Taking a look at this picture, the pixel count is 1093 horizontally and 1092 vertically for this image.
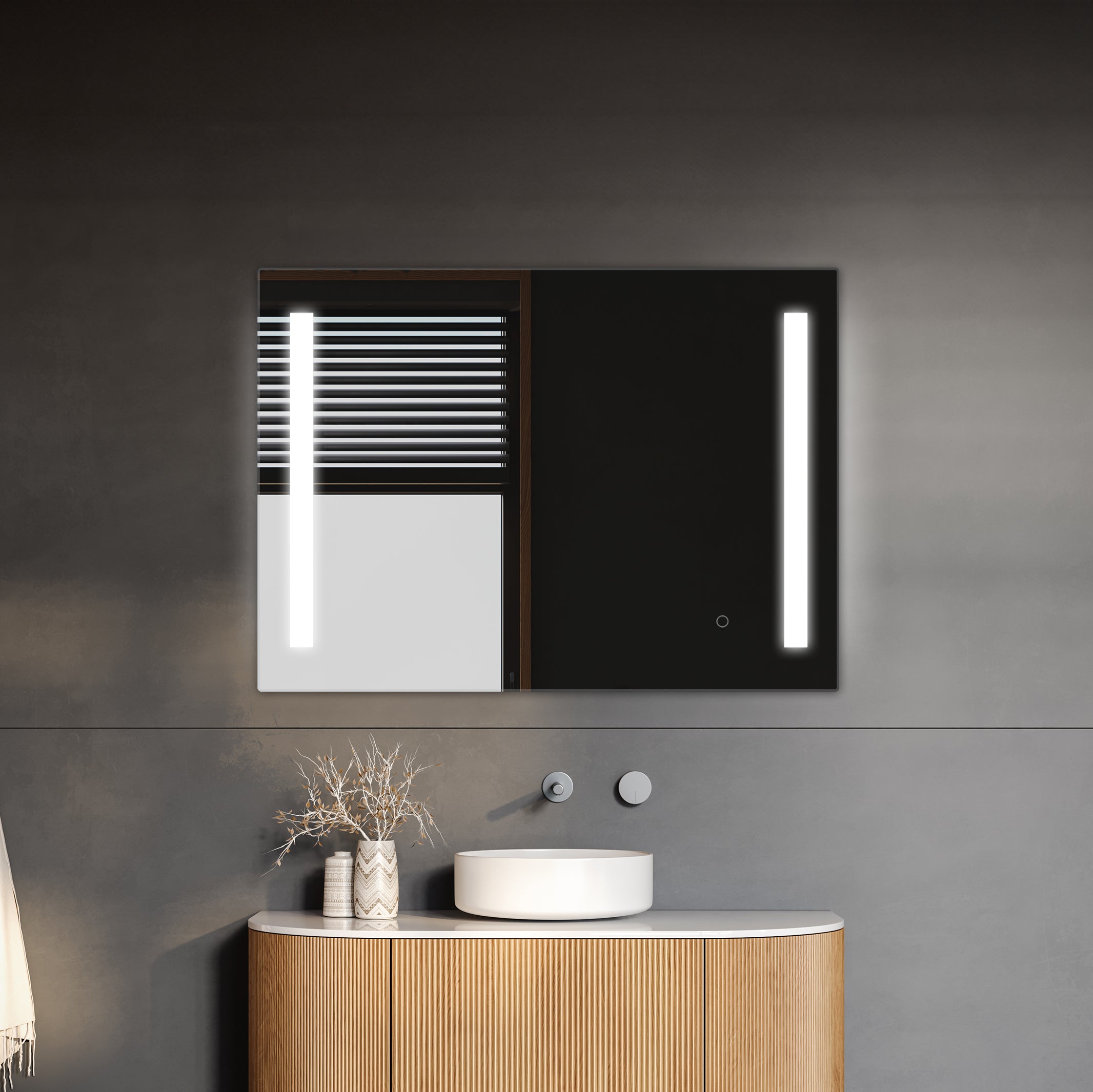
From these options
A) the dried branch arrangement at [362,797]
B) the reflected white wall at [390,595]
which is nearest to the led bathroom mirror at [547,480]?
the reflected white wall at [390,595]

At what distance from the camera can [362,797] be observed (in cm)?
224

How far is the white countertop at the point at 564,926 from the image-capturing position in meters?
1.95

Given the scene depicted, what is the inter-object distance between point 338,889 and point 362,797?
0.20 metres

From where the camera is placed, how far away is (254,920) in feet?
6.87

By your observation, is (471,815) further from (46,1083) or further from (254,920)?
(46,1083)

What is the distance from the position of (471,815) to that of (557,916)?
340 millimetres

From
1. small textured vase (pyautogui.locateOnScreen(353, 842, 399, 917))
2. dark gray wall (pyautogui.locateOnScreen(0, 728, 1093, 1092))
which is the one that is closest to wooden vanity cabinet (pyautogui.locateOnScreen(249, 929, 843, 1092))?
small textured vase (pyautogui.locateOnScreen(353, 842, 399, 917))

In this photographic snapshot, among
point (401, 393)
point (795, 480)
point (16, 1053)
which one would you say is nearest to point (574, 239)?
point (401, 393)

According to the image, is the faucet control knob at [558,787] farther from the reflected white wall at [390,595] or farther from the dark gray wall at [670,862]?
the reflected white wall at [390,595]

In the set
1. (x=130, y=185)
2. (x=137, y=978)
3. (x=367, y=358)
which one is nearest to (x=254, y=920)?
(x=137, y=978)

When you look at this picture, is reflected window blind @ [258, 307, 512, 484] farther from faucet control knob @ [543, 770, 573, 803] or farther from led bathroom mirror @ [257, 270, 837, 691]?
faucet control knob @ [543, 770, 573, 803]

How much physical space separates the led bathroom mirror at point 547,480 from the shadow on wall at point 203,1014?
543 millimetres

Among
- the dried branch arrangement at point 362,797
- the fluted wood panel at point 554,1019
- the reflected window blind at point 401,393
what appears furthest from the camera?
the reflected window blind at point 401,393

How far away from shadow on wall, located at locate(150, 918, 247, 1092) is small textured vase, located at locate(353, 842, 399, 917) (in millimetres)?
309
